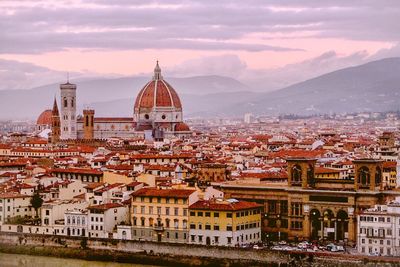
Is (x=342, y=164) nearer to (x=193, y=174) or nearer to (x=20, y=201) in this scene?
(x=193, y=174)

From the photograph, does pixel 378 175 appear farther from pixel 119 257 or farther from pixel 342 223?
pixel 119 257

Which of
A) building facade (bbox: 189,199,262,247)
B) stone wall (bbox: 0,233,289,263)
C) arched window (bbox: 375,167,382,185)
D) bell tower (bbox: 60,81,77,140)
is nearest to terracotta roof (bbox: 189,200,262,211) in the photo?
building facade (bbox: 189,199,262,247)

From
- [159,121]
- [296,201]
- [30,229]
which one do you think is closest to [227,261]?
[296,201]

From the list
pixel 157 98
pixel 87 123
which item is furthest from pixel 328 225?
pixel 157 98

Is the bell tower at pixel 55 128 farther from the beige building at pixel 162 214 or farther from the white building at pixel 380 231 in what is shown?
the white building at pixel 380 231

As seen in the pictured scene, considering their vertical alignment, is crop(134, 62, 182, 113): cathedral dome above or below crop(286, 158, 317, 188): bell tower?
above

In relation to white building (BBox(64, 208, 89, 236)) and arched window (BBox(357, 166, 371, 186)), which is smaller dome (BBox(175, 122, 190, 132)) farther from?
arched window (BBox(357, 166, 371, 186))

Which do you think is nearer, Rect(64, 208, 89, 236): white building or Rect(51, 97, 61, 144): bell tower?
Rect(64, 208, 89, 236): white building

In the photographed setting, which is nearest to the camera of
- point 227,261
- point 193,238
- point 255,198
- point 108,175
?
point 227,261
